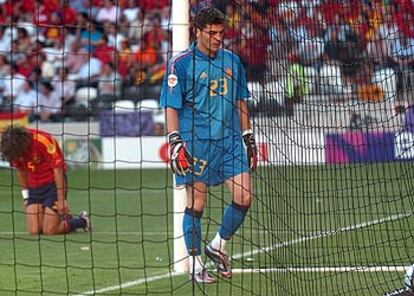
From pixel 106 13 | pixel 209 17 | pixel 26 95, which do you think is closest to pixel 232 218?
pixel 209 17

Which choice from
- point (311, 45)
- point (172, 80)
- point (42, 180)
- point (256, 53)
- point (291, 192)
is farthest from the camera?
point (42, 180)

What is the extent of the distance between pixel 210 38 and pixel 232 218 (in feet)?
4.94

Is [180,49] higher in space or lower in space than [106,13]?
lower

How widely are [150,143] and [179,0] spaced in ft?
39.1

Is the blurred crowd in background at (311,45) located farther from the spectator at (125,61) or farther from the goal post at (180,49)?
the spectator at (125,61)

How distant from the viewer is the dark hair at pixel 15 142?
11.9 metres

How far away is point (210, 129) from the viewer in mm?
9273

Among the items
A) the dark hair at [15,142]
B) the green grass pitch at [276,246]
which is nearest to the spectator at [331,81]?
the green grass pitch at [276,246]

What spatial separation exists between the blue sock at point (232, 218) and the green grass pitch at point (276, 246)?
0.43 feet

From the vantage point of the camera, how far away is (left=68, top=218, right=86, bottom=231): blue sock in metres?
12.5

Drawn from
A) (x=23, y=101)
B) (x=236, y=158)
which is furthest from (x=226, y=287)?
(x=23, y=101)

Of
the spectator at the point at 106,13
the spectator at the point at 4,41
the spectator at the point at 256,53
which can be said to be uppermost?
the spectator at the point at 106,13

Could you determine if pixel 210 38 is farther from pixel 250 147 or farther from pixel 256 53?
pixel 250 147

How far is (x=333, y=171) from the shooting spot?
12844mm
